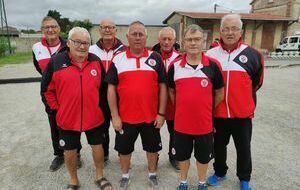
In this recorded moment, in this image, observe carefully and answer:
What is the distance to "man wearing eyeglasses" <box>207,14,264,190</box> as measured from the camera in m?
2.97

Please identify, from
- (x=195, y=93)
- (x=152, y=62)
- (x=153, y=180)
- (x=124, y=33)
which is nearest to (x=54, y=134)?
(x=153, y=180)

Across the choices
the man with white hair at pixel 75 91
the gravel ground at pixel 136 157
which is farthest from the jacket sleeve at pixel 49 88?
the gravel ground at pixel 136 157

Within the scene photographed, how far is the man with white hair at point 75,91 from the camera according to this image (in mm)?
3006

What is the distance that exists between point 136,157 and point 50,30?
228 cm

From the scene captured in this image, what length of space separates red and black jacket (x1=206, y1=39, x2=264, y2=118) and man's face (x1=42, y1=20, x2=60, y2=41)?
2171 millimetres

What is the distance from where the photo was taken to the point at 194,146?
3127mm

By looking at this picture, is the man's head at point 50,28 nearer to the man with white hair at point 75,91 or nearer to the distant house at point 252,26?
the man with white hair at point 75,91

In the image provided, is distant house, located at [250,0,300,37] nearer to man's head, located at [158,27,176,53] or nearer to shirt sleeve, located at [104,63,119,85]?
man's head, located at [158,27,176,53]

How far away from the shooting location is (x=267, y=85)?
10.2 metres

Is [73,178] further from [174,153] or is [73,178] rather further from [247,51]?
[247,51]

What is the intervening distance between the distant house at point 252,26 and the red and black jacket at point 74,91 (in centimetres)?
2569

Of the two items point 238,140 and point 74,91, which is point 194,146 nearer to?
point 238,140

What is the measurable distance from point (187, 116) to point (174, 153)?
52cm

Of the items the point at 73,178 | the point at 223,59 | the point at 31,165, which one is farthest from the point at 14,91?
the point at 223,59
